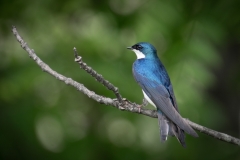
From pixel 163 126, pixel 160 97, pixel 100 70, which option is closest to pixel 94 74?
pixel 163 126

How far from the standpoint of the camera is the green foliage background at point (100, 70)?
388cm

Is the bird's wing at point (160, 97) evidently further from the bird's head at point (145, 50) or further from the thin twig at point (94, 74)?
Result: the thin twig at point (94, 74)

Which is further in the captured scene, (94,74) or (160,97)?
(160,97)

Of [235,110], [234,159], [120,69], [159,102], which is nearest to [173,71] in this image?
[120,69]

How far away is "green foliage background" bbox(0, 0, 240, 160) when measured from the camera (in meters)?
3.88

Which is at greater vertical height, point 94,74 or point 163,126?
point 94,74

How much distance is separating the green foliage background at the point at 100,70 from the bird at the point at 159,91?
0.25 m

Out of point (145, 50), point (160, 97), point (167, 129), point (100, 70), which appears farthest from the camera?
point (100, 70)

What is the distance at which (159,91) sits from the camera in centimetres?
338

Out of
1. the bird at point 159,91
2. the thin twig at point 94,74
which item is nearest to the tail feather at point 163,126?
the bird at point 159,91

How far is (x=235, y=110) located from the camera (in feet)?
18.9

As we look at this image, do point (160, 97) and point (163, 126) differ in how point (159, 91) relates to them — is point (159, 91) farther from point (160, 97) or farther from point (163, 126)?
point (163, 126)

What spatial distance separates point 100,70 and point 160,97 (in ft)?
2.44

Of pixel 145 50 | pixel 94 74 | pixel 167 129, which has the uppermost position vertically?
pixel 94 74
